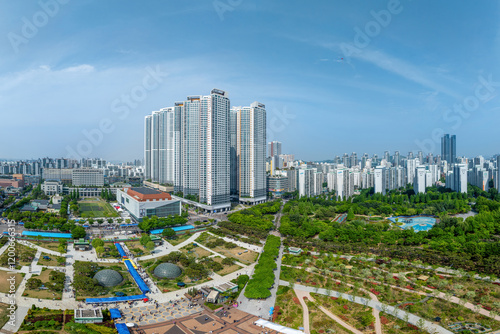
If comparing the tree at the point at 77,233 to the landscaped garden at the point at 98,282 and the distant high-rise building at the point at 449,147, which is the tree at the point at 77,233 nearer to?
the landscaped garden at the point at 98,282

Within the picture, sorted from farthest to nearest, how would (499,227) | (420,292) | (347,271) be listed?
1. (499,227)
2. (347,271)
3. (420,292)

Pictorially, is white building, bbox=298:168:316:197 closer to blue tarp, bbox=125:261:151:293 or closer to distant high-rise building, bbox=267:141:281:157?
blue tarp, bbox=125:261:151:293

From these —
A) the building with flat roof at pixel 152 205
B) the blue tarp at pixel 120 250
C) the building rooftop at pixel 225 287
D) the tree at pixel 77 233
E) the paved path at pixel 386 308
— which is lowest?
the paved path at pixel 386 308

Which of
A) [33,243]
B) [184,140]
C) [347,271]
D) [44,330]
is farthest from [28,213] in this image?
[347,271]

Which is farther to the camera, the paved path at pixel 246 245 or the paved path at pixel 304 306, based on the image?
the paved path at pixel 246 245

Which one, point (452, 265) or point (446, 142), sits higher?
point (446, 142)

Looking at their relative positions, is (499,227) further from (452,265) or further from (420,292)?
(420,292)

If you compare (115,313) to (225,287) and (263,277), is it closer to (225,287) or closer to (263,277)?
(225,287)

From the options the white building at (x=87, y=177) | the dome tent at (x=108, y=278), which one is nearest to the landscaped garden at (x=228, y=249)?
the dome tent at (x=108, y=278)
